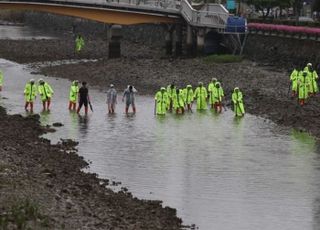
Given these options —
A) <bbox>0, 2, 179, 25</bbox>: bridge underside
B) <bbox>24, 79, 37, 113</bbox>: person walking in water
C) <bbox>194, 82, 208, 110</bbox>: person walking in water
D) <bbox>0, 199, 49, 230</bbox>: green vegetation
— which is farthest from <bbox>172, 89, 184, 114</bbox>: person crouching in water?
<bbox>0, 2, 179, 25</bbox>: bridge underside

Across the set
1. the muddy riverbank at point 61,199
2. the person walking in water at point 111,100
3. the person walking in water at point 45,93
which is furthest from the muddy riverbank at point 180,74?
the muddy riverbank at point 61,199

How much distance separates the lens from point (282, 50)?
60062 mm

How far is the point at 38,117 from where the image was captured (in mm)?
38750

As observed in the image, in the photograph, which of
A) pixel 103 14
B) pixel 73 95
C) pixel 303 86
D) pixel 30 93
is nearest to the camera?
pixel 303 86

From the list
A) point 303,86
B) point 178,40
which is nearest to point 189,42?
point 178,40

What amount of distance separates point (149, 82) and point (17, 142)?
25223 millimetres

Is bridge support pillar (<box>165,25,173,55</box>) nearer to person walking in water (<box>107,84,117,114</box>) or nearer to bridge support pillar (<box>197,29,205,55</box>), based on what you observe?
bridge support pillar (<box>197,29,205,55</box>)

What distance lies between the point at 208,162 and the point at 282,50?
32240 millimetres

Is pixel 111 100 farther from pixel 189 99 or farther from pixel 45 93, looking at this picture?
pixel 189 99

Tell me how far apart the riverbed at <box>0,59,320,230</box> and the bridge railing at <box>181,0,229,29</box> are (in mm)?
24596

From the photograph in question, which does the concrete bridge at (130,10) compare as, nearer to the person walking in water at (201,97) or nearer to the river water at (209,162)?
the person walking in water at (201,97)

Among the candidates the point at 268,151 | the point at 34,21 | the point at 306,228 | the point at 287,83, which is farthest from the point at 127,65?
the point at 34,21

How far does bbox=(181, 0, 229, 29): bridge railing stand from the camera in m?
67.2

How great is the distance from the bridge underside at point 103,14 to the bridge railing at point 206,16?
1.92 meters
